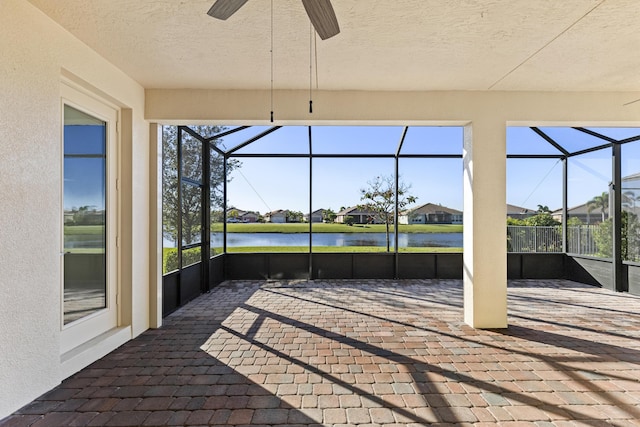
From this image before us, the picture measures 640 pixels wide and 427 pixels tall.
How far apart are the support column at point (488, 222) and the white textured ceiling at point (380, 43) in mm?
607

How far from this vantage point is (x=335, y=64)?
333 cm

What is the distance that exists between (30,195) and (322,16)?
2.32 metres

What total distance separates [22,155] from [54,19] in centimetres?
108

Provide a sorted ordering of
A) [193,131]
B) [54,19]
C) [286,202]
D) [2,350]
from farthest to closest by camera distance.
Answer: [286,202], [193,131], [54,19], [2,350]

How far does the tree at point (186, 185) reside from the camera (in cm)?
457

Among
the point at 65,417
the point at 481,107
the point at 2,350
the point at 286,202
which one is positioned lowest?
the point at 65,417

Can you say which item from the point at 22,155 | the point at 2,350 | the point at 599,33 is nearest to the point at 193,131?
the point at 22,155

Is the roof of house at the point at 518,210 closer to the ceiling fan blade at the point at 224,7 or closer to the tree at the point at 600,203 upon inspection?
the tree at the point at 600,203

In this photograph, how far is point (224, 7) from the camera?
1.91m

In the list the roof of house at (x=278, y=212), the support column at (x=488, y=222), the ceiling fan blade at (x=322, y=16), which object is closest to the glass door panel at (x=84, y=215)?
the ceiling fan blade at (x=322, y=16)

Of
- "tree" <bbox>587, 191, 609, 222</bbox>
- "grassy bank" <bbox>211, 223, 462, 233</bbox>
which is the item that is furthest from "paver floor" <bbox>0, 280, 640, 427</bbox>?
"grassy bank" <bbox>211, 223, 462, 233</bbox>

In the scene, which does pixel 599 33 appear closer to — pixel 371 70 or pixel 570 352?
pixel 371 70

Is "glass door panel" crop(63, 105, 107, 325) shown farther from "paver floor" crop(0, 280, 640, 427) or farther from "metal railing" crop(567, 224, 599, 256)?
"metal railing" crop(567, 224, 599, 256)

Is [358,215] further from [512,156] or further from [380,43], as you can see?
[380,43]
